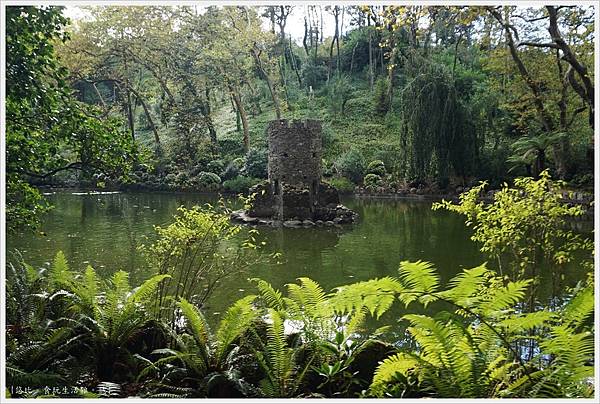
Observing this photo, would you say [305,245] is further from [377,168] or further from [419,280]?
[377,168]

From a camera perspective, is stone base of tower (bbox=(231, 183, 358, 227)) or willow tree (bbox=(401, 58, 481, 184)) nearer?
stone base of tower (bbox=(231, 183, 358, 227))

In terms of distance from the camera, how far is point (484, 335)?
293cm

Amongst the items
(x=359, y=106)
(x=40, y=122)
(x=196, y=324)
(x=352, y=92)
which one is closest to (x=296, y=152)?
(x=40, y=122)

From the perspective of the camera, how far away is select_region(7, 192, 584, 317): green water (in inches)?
324

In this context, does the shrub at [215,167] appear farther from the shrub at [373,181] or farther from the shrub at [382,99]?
the shrub at [382,99]

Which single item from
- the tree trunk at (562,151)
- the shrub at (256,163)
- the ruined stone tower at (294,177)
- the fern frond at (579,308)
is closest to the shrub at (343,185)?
the shrub at (256,163)

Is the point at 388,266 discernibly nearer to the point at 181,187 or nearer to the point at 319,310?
the point at 319,310

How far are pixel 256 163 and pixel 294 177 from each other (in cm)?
635

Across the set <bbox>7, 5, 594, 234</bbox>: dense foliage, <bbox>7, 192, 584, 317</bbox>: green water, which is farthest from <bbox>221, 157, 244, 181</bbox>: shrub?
<bbox>7, 192, 584, 317</bbox>: green water

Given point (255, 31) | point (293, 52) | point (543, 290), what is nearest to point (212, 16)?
point (255, 31)

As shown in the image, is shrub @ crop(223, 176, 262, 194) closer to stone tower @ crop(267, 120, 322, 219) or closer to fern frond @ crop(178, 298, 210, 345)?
stone tower @ crop(267, 120, 322, 219)

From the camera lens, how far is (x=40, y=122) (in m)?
4.31

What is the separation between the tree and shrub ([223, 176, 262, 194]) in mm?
16836

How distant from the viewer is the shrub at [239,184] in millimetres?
21594
